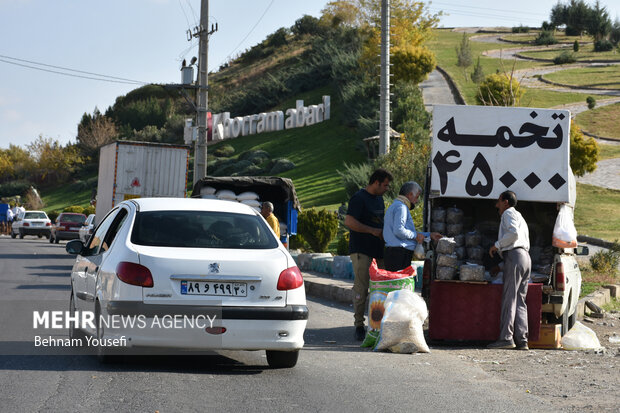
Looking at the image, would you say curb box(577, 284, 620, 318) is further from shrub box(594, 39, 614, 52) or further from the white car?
shrub box(594, 39, 614, 52)

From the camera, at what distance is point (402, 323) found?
10.0 meters

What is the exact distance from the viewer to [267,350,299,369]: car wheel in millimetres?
8539

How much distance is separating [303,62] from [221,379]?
3447 inches

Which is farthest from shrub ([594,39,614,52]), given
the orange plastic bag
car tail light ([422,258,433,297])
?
the orange plastic bag

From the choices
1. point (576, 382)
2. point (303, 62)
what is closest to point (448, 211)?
point (576, 382)

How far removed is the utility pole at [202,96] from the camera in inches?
1159

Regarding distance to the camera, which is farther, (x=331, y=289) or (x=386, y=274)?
(x=331, y=289)

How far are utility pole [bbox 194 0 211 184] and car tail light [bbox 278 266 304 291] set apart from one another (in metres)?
20.6

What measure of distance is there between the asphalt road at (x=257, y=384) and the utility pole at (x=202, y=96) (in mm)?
19147

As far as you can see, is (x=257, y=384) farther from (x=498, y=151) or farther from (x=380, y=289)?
(x=498, y=151)

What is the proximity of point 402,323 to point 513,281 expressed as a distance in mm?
1729

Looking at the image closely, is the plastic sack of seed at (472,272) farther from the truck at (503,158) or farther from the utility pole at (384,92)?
the utility pole at (384,92)

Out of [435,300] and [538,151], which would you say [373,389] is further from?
[538,151]

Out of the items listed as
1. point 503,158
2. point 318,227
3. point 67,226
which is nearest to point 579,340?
point 503,158
